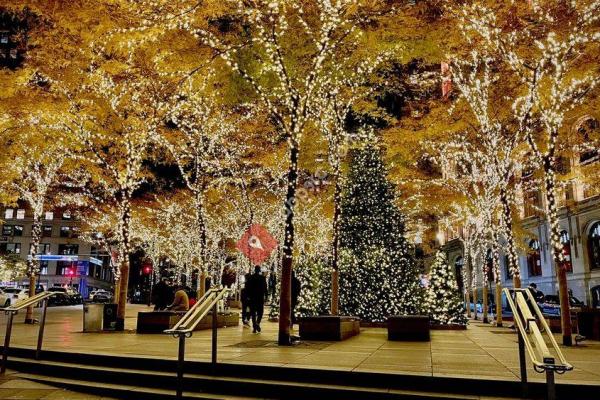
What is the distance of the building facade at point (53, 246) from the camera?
84.9m

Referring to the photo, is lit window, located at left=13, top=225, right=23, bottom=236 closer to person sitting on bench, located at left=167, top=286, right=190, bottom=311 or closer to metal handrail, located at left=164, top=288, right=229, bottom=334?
person sitting on bench, located at left=167, top=286, right=190, bottom=311

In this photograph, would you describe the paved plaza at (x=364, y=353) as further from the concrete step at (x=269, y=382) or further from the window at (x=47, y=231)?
the window at (x=47, y=231)

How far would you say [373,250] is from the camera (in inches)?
660

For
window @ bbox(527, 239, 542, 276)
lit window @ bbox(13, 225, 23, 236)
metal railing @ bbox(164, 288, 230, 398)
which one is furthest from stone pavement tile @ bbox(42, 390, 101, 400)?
lit window @ bbox(13, 225, 23, 236)

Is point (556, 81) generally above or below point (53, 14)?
below

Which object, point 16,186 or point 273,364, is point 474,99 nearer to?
point 273,364

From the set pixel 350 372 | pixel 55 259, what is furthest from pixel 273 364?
pixel 55 259

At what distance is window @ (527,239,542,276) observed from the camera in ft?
112

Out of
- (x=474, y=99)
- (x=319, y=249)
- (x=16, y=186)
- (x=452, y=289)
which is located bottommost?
(x=452, y=289)

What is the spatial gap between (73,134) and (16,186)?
6.01 metres

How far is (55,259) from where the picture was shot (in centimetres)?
8562

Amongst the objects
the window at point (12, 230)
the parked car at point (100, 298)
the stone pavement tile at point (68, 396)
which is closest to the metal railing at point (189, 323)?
the stone pavement tile at point (68, 396)

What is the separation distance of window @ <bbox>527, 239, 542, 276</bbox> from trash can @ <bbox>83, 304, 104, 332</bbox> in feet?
98.9

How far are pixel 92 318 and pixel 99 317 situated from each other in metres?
0.21
